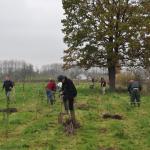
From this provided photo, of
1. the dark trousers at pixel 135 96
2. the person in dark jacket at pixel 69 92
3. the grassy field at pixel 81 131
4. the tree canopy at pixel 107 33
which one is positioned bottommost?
the grassy field at pixel 81 131

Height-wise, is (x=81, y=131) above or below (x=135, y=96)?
below

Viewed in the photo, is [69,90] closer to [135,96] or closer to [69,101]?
[69,101]

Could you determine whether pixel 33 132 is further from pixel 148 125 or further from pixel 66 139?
pixel 148 125

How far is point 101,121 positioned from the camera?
84.4 feet

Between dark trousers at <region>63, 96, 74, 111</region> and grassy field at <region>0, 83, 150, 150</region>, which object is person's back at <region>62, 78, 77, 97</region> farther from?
grassy field at <region>0, 83, 150, 150</region>

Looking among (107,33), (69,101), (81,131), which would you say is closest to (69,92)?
(69,101)

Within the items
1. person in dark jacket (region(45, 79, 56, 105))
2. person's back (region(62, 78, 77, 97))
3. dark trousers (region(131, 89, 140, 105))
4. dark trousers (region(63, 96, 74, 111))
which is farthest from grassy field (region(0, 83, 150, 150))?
dark trousers (region(131, 89, 140, 105))

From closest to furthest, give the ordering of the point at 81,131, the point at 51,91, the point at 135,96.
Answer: the point at 81,131
the point at 51,91
the point at 135,96

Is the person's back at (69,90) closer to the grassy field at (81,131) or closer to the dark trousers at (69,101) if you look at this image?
the dark trousers at (69,101)

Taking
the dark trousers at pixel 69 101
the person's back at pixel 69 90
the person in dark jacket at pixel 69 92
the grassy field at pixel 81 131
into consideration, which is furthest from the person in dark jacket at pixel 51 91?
the person's back at pixel 69 90

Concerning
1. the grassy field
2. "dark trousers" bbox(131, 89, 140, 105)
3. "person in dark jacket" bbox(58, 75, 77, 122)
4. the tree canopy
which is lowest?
the grassy field

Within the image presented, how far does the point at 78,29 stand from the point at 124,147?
33051mm

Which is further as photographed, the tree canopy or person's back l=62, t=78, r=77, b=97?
the tree canopy

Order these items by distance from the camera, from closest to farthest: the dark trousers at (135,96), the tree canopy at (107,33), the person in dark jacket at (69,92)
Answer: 1. the person in dark jacket at (69,92)
2. the dark trousers at (135,96)
3. the tree canopy at (107,33)
